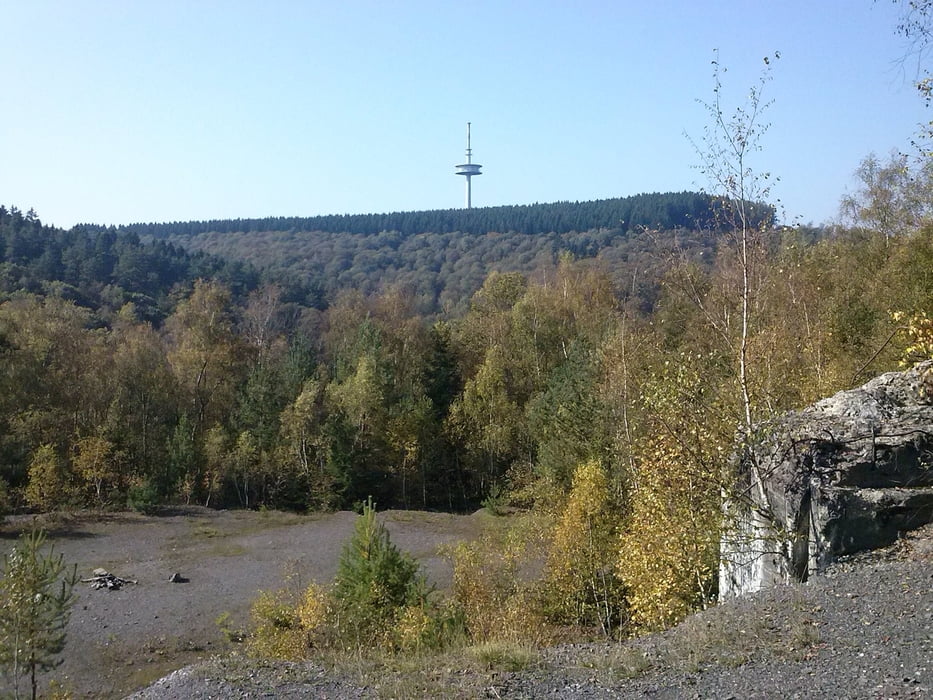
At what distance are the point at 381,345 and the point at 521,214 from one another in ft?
294

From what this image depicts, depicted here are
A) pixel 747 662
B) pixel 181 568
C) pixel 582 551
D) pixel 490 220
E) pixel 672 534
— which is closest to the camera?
pixel 747 662

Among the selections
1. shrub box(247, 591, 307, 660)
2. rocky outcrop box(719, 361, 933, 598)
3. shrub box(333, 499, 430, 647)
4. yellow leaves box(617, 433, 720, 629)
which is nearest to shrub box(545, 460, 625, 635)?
shrub box(333, 499, 430, 647)

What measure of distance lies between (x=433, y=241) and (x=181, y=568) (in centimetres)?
9495

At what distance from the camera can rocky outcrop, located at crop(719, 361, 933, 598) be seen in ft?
35.1

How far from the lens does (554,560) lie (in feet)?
63.7

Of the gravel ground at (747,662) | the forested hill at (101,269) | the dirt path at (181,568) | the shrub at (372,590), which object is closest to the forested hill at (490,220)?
the forested hill at (101,269)

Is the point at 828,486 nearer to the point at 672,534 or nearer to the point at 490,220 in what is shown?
the point at 672,534

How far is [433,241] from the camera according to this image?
397ft

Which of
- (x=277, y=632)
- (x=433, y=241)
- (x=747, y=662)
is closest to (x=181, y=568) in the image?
(x=277, y=632)

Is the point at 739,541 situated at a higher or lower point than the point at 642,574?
A: higher

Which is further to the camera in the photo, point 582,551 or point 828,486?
point 582,551

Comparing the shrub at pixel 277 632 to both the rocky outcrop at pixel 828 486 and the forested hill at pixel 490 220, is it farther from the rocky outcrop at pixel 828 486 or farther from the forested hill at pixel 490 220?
the forested hill at pixel 490 220

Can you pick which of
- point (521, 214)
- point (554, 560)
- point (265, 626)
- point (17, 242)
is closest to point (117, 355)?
point (265, 626)

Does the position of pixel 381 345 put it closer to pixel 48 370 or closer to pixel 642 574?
pixel 48 370
